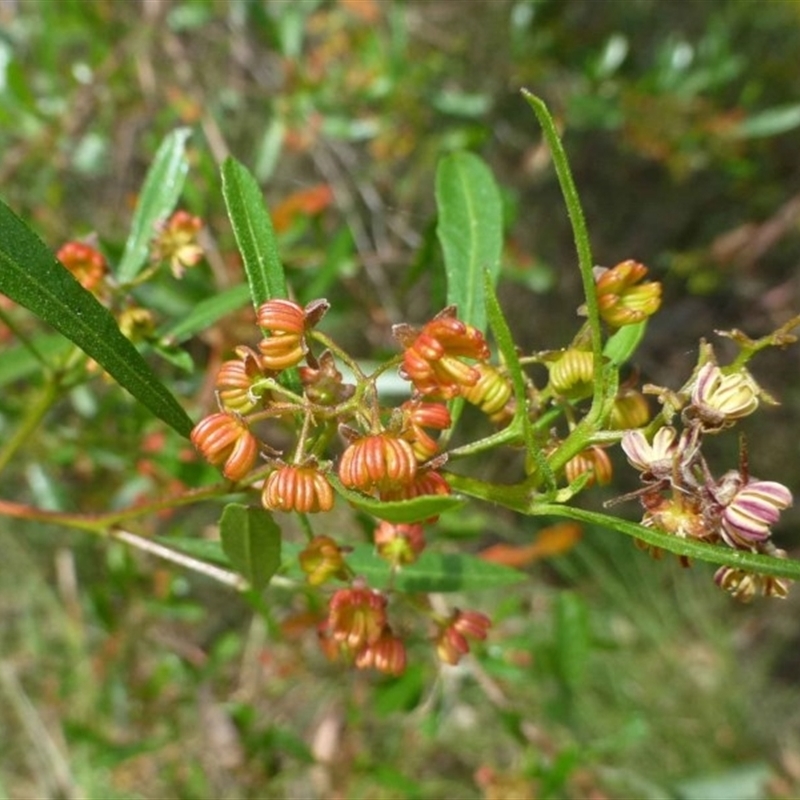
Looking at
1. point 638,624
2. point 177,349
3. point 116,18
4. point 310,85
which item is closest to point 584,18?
point 310,85

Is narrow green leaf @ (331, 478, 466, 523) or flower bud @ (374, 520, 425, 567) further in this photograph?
flower bud @ (374, 520, 425, 567)

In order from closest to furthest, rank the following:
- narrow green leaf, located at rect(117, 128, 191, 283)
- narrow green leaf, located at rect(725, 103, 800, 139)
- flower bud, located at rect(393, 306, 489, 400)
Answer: flower bud, located at rect(393, 306, 489, 400)
narrow green leaf, located at rect(117, 128, 191, 283)
narrow green leaf, located at rect(725, 103, 800, 139)

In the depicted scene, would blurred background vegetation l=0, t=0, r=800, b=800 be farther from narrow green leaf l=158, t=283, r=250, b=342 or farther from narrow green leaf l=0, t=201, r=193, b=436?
narrow green leaf l=0, t=201, r=193, b=436

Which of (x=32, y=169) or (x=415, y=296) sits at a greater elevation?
(x=32, y=169)

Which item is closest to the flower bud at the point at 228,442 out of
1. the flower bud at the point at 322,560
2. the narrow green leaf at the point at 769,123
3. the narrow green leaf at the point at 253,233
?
the narrow green leaf at the point at 253,233

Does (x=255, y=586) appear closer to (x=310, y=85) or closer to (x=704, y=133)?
(x=310, y=85)

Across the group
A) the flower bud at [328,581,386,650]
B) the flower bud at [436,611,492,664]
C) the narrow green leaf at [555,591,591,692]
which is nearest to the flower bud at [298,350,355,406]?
the flower bud at [328,581,386,650]
